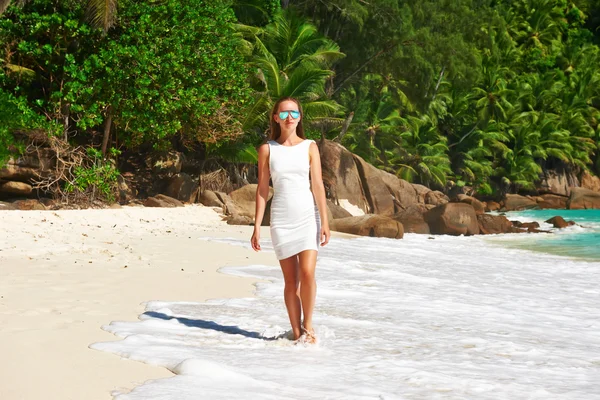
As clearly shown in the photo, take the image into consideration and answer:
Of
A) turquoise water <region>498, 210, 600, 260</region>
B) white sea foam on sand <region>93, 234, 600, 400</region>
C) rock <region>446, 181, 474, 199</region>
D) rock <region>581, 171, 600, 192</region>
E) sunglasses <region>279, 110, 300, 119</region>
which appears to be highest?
rock <region>581, 171, 600, 192</region>

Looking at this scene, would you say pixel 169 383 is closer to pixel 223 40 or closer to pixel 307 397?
pixel 307 397

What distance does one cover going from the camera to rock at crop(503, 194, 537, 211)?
41.5 meters

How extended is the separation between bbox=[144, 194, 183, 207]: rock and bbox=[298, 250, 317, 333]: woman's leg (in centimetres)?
1554

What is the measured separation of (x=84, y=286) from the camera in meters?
6.16

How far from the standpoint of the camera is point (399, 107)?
128ft

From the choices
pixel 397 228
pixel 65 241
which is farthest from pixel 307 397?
pixel 397 228

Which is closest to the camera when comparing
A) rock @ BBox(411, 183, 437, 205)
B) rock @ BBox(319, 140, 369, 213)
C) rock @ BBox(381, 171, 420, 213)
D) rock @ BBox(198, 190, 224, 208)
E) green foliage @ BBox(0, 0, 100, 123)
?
green foliage @ BBox(0, 0, 100, 123)

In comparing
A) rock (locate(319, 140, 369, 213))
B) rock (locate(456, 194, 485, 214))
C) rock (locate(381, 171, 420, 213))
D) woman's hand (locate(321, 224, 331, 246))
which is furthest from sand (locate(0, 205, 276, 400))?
rock (locate(456, 194, 485, 214))

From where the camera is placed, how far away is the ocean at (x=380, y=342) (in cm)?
372

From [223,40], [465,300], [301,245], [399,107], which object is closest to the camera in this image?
[301,245]

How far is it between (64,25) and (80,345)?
1457 cm

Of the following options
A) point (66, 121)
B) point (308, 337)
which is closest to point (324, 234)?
point (308, 337)

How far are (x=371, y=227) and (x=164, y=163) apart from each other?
8.90 meters

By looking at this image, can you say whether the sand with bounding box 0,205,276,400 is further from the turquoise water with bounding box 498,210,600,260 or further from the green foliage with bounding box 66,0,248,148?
the turquoise water with bounding box 498,210,600,260
